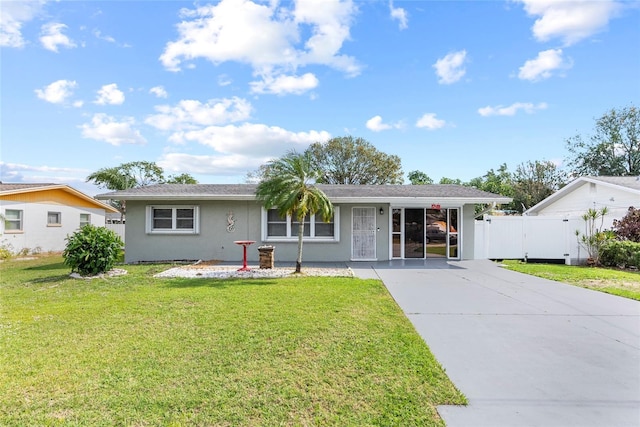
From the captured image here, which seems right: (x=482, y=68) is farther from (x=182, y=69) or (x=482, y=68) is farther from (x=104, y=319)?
(x=104, y=319)

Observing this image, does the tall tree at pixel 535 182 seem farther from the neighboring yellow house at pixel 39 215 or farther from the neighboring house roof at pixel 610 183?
the neighboring yellow house at pixel 39 215

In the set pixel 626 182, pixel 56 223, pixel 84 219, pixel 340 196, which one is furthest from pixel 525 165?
pixel 56 223

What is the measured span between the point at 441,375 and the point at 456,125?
51.4ft

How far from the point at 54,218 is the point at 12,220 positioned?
2369 millimetres

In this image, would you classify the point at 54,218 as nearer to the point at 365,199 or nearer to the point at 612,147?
the point at 365,199

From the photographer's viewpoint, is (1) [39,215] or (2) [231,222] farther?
(1) [39,215]

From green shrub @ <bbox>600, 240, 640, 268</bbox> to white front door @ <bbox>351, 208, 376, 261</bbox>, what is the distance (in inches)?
340

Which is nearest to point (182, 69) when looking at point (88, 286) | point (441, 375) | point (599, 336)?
point (88, 286)

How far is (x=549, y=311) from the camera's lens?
6051 mm

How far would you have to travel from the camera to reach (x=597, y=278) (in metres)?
9.58

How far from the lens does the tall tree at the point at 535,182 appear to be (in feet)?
105

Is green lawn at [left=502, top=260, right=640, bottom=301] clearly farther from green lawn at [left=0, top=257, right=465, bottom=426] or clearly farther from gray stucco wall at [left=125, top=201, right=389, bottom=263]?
gray stucco wall at [left=125, top=201, right=389, bottom=263]

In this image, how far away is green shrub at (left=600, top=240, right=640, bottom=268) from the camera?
11.3 meters

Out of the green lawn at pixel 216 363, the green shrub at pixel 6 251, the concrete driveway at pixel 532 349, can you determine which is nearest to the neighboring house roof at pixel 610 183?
the concrete driveway at pixel 532 349
